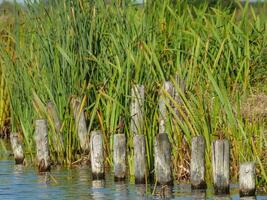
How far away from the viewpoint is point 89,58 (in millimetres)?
16328

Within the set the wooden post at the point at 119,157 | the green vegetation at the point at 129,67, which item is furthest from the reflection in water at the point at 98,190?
the green vegetation at the point at 129,67

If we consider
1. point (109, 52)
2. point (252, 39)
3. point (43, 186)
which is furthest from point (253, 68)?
point (43, 186)

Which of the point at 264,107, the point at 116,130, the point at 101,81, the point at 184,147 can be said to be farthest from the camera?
the point at 101,81

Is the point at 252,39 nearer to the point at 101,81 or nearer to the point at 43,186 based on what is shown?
the point at 101,81

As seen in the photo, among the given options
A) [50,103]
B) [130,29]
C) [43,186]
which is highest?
[130,29]

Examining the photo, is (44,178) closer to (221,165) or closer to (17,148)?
(17,148)

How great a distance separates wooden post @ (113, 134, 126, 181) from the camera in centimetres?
1439

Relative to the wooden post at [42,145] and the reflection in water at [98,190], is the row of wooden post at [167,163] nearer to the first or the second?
the reflection in water at [98,190]

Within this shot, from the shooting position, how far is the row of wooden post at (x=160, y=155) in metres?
12.9

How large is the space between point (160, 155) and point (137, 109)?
4.45ft

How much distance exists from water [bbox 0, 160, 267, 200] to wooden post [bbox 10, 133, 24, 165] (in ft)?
1.35

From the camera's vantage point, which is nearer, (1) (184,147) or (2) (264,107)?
(2) (264,107)

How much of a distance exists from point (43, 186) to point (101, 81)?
2326mm

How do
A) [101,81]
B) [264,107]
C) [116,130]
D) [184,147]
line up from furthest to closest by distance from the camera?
[101,81] < [116,130] < [184,147] < [264,107]
